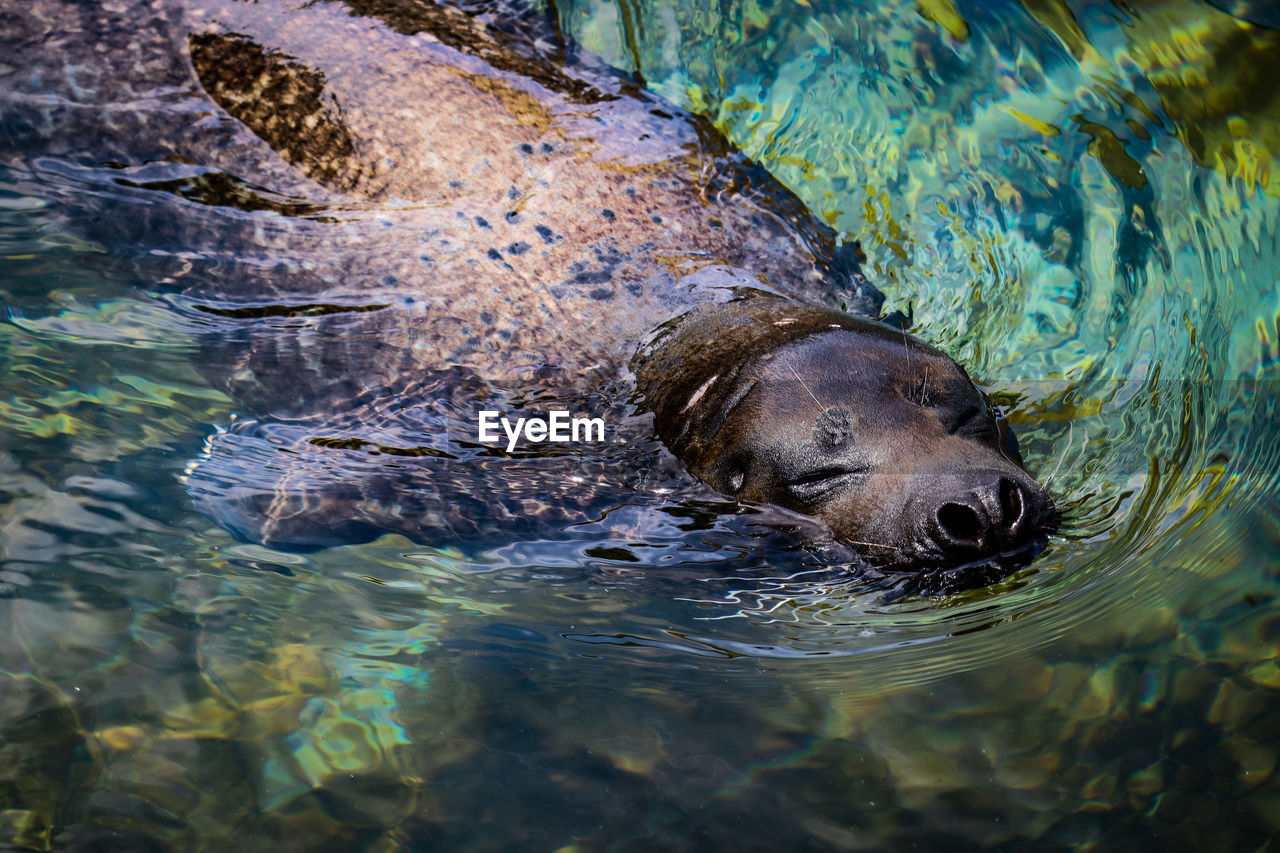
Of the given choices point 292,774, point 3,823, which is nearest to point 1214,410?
point 292,774

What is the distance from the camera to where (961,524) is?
395 cm

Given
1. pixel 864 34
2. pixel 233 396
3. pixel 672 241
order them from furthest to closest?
1. pixel 864 34
2. pixel 672 241
3. pixel 233 396

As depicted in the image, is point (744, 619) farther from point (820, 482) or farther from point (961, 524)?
point (961, 524)

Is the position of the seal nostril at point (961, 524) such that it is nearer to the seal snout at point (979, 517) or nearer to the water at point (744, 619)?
the seal snout at point (979, 517)

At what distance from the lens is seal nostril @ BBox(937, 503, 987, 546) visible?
3.92 metres

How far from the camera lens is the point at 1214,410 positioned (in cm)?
477

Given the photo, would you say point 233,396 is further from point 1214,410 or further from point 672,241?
point 1214,410

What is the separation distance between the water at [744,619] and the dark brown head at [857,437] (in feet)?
0.75

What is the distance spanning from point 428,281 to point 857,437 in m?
2.13

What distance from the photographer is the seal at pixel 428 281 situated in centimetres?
454

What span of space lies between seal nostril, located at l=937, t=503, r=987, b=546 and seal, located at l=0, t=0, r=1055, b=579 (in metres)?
0.35

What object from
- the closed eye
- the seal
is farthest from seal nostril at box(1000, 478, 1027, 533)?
the closed eye

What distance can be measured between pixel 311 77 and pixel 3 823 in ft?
11.7

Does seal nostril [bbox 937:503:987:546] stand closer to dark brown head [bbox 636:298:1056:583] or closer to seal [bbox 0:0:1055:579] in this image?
dark brown head [bbox 636:298:1056:583]
